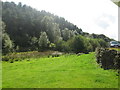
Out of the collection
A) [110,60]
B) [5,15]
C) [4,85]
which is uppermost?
[5,15]

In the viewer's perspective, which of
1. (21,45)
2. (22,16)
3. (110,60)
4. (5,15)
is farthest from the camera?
(22,16)

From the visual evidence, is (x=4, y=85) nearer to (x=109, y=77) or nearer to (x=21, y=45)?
(x=109, y=77)

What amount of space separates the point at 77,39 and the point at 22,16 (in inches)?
3502

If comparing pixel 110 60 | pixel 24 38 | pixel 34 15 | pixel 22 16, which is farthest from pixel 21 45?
pixel 110 60

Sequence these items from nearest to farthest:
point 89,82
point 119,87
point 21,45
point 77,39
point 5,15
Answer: point 119,87, point 89,82, point 77,39, point 21,45, point 5,15

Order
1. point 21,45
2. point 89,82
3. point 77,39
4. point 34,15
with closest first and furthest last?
point 89,82 → point 77,39 → point 21,45 → point 34,15

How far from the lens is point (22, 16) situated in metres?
132

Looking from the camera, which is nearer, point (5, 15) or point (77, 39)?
point (77, 39)

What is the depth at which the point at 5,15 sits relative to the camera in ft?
399

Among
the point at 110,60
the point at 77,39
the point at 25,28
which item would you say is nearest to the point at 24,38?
the point at 25,28

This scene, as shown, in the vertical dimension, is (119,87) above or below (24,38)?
below

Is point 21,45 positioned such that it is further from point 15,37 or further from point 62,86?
point 62,86

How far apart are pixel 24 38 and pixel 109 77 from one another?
108 metres

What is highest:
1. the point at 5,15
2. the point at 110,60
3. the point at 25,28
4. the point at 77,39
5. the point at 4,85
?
the point at 5,15
